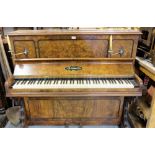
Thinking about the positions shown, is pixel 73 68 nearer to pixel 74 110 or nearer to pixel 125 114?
pixel 74 110

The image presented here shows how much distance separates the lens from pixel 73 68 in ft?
4.90

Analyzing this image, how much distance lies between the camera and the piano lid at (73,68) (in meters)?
1.44

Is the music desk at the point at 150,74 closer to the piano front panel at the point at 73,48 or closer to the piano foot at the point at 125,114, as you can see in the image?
the piano foot at the point at 125,114

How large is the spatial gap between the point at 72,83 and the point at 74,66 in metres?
0.21

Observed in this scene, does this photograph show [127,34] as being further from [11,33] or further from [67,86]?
[11,33]

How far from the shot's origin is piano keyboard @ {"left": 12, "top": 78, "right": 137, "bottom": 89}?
136 centimetres

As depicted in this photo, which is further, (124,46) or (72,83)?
(124,46)

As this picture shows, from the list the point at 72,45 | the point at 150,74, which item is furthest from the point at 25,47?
the point at 150,74

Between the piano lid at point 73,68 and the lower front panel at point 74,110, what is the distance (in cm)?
32

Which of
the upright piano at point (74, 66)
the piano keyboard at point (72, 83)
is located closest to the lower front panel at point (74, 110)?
the upright piano at point (74, 66)
